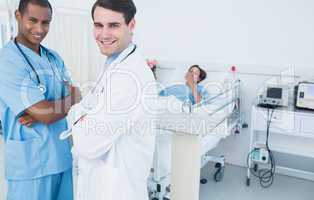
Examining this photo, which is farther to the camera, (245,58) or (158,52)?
(158,52)

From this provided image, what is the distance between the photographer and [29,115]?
126cm

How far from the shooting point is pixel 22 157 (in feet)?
4.25

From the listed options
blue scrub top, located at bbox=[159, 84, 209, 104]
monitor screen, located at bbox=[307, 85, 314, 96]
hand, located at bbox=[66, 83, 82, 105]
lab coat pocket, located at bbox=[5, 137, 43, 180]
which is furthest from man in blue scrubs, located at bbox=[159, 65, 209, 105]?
lab coat pocket, located at bbox=[5, 137, 43, 180]

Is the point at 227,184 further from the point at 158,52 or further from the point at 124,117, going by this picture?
the point at 124,117

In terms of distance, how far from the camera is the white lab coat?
1102 millimetres

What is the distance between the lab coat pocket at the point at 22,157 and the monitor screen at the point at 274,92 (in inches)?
79.5

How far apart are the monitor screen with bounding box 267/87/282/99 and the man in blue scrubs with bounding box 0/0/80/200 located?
1832 millimetres

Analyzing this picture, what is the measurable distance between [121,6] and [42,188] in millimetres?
866

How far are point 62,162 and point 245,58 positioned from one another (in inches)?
89.0

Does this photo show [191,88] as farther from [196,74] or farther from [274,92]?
[274,92]

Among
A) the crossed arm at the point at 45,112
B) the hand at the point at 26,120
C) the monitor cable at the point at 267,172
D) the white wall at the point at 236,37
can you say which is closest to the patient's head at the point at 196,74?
the white wall at the point at 236,37

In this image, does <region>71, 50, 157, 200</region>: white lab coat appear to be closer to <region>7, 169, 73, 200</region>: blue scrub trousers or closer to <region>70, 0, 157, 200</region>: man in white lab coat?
<region>70, 0, 157, 200</region>: man in white lab coat

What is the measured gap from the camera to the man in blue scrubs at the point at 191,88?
9.78ft

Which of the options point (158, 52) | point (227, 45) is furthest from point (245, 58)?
point (158, 52)
